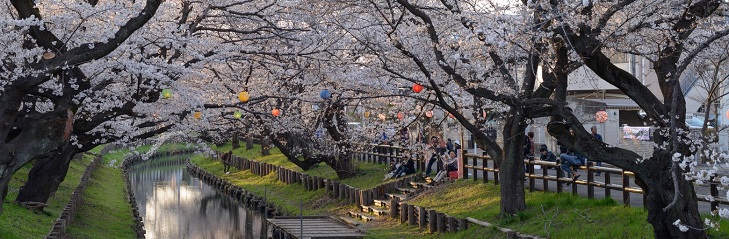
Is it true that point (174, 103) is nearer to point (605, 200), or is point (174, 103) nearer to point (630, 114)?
point (605, 200)

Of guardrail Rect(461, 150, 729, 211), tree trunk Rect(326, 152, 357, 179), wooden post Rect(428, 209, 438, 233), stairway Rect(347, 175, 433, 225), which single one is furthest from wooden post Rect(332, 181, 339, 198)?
wooden post Rect(428, 209, 438, 233)

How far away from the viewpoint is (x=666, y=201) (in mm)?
9891

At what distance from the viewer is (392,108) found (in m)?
23.7

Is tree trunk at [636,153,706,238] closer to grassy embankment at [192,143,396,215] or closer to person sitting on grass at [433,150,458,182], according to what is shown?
person sitting on grass at [433,150,458,182]

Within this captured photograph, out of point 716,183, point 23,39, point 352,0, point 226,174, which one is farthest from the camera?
point 226,174

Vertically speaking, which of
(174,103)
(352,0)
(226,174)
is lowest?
(226,174)

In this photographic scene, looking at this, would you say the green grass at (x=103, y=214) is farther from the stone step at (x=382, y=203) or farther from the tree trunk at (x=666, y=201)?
the tree trunk at (x=666, y=201)

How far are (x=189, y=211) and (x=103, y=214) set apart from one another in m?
8.75

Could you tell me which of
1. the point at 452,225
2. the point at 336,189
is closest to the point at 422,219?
the point at 452,225

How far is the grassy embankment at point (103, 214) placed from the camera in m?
18.8

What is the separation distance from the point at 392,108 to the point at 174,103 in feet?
27.2

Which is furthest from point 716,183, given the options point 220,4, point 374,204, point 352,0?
point 374,204

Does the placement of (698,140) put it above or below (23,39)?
below

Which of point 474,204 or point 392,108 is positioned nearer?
point 474,204
